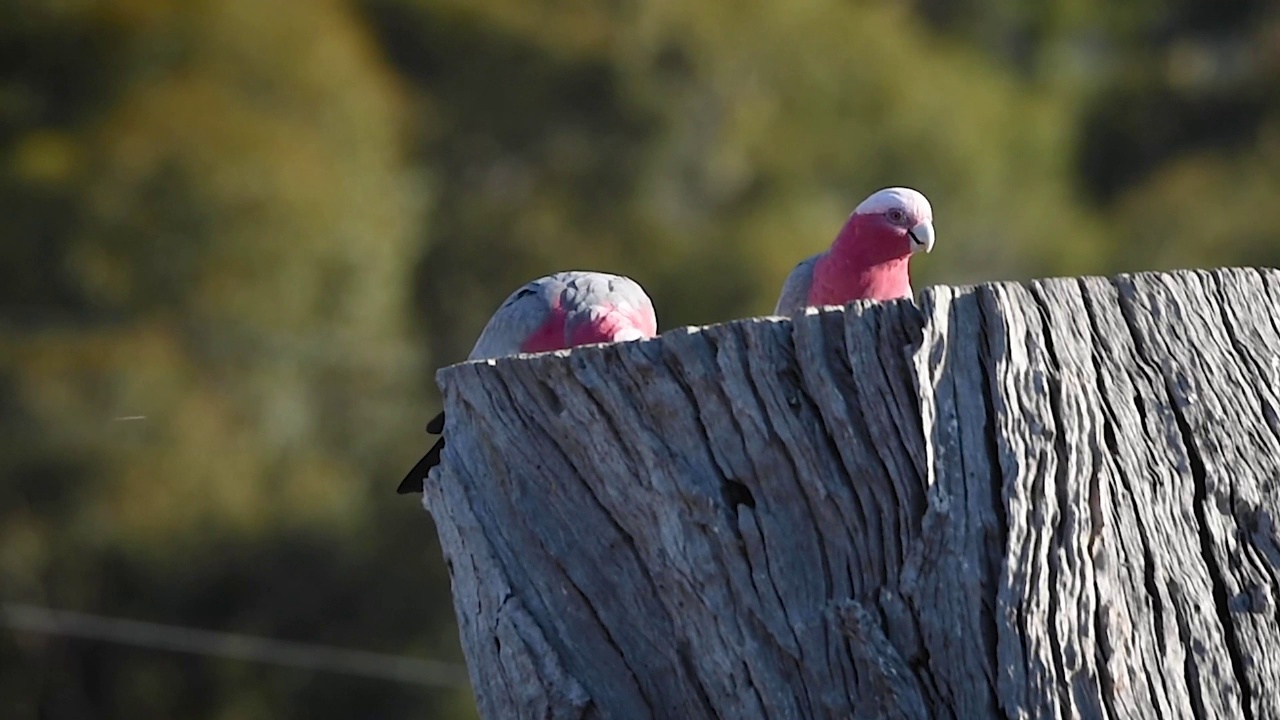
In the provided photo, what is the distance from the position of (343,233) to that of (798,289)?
38.3 feet

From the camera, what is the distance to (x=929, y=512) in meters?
2.44

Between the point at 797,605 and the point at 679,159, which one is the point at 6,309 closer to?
the point at 679,159

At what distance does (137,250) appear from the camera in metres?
15.6

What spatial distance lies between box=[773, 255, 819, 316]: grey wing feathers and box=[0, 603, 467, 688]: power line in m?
12.5

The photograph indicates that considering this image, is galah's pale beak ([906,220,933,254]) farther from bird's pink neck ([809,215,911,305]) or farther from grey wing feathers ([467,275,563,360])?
grey wing feathers ([467,275,563,360])

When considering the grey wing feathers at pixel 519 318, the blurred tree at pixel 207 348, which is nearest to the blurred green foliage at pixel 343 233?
the blurred tree at pixel 207 348

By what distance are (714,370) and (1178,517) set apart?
2.51 ft

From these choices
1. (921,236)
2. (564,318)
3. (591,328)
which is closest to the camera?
(591,328)

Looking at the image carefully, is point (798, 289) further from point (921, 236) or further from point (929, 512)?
point (929, 512)

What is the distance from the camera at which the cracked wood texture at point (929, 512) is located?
7.93 feet

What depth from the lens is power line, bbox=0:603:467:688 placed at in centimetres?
1631

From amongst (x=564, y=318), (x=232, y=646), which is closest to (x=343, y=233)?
(x=232, y=646)

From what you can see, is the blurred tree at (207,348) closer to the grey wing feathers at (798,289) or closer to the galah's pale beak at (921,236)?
the grey wing feathers at (798,289)

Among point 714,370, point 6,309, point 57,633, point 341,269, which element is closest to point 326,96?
point 341,269
